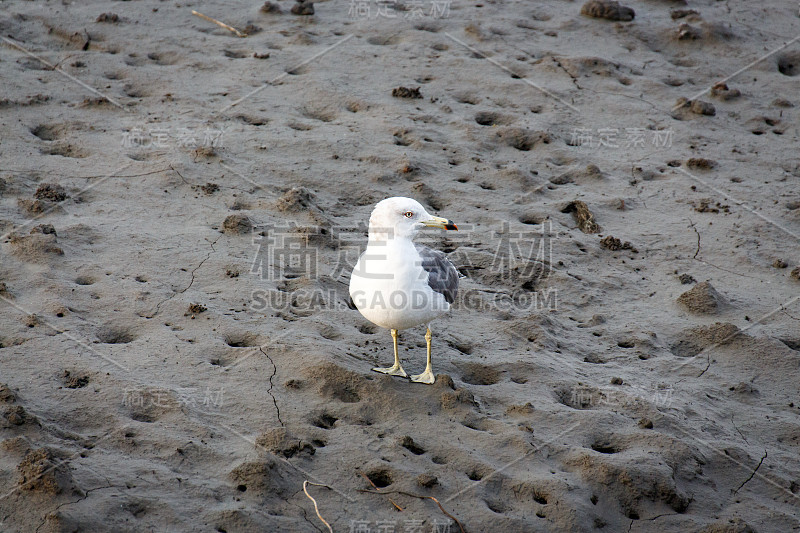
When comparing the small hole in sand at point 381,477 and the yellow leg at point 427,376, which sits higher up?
the yellow leg at point 427,376

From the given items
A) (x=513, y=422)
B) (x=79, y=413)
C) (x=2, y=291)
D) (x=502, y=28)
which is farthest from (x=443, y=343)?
(x=502, y=28)

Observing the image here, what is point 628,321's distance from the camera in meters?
5.62

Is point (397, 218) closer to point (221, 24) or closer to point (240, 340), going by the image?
point (240, 340)

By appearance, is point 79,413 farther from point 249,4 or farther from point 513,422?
point 249,4

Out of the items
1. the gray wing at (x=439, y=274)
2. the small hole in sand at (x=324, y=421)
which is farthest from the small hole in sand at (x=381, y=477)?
the gray wing at (x=439, y=274)

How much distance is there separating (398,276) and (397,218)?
0.39m

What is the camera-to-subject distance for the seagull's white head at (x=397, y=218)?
4.70m

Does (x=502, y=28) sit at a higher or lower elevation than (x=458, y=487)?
higher

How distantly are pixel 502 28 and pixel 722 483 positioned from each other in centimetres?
680

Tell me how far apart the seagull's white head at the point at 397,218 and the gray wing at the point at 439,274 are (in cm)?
24

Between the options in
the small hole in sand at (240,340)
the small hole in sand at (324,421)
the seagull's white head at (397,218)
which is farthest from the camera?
the small hole in sand at (240,340)

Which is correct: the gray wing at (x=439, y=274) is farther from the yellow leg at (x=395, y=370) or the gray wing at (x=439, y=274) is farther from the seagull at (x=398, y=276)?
the yellow leg at (x=395, y=370)

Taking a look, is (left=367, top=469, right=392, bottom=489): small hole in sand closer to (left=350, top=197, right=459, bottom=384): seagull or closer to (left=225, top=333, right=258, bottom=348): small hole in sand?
(left=350, top=197, right=459, bottom=384): seagull

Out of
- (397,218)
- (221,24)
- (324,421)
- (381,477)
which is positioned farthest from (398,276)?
(221,24)
